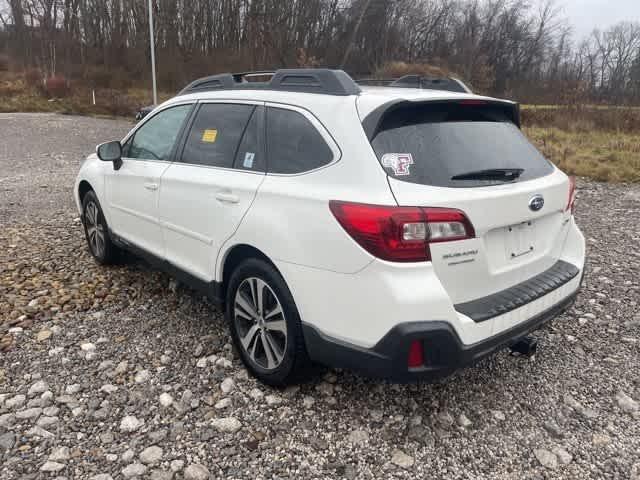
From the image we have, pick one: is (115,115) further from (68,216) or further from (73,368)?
(73,368)

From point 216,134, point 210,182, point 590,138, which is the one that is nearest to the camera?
point 210,182

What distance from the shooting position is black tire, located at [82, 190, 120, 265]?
15.3 feet

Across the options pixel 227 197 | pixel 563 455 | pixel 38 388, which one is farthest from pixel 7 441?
pixel 563 455

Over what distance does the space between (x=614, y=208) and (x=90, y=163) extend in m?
7.50

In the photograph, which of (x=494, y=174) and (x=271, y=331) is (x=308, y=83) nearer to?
(x=494, y=174)

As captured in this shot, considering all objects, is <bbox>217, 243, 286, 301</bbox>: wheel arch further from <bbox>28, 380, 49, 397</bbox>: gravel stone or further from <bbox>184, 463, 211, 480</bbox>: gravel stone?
<bbox>28, 380, 49, 397</bbox>: gravel stone

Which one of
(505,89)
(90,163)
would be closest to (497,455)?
(90,163)

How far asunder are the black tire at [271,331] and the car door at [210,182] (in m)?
0.25

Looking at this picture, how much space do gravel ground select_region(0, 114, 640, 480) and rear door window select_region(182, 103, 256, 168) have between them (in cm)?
127

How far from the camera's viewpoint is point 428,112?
2.49 meters

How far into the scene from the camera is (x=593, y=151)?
1291 centimetres

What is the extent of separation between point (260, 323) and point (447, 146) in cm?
141

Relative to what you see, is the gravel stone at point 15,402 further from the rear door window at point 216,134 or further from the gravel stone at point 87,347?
the rear door window at point 216,134

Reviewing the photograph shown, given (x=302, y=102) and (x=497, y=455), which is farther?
(x=302, y=102)
